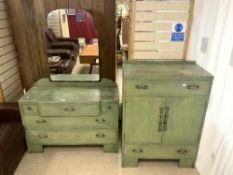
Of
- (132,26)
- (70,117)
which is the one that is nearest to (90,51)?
(132,26)

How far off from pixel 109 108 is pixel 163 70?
0.68 meters

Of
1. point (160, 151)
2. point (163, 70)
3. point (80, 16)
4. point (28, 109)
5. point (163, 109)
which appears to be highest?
point (80, 16)

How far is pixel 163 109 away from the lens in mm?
1766

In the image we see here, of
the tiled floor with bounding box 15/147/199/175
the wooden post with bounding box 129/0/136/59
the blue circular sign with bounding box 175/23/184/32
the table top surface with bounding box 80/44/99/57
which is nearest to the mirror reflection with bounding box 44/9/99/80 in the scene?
the table top surface with bounding box 80/44/99/57

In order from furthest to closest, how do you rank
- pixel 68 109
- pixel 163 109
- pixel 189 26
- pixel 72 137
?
1. pixel 72 137
2. pixel 68 109
3. pixel 189 26
4. pixel 163 109

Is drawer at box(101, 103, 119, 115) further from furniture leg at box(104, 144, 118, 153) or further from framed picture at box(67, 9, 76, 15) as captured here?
framed picture at box(67, 9, 76, 15)

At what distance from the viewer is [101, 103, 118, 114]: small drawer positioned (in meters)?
2.01

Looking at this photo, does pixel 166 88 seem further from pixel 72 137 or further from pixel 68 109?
pixel 72 137

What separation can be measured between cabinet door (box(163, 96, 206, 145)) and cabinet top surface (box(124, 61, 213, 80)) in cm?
21

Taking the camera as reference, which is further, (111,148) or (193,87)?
(111,148)

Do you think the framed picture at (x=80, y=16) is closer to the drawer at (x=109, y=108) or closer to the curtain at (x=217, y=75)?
Result: the drawer at (x=109, y=108)

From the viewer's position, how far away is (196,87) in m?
1.67

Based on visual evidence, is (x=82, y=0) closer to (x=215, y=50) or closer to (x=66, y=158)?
(x=215, y=50)

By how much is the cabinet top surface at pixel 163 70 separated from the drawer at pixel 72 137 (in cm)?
75
